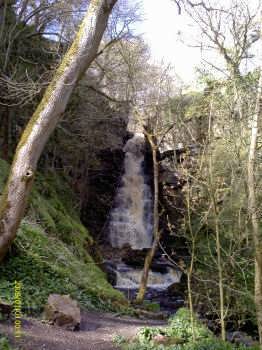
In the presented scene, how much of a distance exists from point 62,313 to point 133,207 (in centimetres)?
1692

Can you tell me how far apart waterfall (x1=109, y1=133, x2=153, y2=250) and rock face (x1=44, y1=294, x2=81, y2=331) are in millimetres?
15230

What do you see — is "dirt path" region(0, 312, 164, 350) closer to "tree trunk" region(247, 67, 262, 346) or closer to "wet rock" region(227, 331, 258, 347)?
"tree trunk" region(247, 67, 262, 346)

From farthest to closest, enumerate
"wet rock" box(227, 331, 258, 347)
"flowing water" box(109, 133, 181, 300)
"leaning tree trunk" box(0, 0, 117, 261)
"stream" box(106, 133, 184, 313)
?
"flowing water" box(109, 133, 181, 300) → "stream" box(106, 133, 184, 313) → "wet rock" box(227, 331, 258, 347) → "leaning tree trunk" box(0, 0, 117, 261)

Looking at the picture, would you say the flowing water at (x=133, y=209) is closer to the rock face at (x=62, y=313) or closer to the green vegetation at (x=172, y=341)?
the green vegetation at (x=172, y=341)

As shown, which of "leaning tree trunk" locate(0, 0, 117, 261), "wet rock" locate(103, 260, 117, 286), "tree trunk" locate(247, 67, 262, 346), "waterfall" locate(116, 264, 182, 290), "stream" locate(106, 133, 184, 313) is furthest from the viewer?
"stream" locate(106, 133, 184, 313)

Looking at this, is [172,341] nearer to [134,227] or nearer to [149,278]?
[149,278]

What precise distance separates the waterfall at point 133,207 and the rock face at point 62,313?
15230 mm

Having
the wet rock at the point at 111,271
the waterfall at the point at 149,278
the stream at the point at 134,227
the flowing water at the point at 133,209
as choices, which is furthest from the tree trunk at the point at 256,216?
the flowing water at the point at 133,209

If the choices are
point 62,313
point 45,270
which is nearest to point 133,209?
point 45,270

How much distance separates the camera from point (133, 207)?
2294 cm

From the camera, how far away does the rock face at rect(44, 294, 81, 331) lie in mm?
6027

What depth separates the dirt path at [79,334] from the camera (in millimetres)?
5102

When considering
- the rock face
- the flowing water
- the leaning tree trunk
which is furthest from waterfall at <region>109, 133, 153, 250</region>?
the leaning tree trunk

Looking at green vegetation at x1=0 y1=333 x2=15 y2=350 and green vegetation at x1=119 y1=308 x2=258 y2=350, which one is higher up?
green vegetation at x1=0 y1=333 x2=15 y2=350
